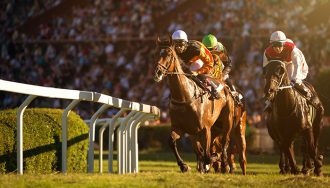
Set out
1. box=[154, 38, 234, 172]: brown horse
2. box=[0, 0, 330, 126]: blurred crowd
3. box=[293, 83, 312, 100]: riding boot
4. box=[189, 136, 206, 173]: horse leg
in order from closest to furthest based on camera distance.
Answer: box=[154, 38, 234, 172]: brown horse, box=[189, 136, 206, 173]: horse leg, box=[293, 83, 312, 100]: riding boot, box=[0, 0, 330, 126]: blurred crowd

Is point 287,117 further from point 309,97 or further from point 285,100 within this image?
point 309,97

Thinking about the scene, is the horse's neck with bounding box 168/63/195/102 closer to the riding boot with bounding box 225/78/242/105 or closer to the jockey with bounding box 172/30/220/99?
the jockey with bounding box 172/30/220/99

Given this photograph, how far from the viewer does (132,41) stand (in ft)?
90.2

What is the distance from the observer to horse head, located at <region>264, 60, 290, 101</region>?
10102mm

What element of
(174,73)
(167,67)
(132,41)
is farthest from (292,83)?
(132,41)

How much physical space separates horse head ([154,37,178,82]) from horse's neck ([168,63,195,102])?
0.15m

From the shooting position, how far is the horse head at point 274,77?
10.1m

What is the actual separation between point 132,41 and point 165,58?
698 inches

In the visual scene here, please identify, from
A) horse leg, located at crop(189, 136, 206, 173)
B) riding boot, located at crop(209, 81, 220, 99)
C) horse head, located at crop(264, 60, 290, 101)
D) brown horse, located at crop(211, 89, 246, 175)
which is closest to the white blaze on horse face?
riding boot, located at crop(209, 81, 220, 99)

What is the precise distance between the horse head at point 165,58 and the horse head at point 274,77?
38.9 inches

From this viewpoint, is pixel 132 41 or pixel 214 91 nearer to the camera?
pixel 214 91

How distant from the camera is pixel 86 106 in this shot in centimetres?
2547

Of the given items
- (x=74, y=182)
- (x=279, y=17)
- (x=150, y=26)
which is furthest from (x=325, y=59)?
(x=74, y=182)

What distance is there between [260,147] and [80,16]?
10.5 meters
